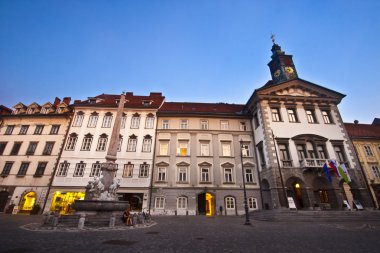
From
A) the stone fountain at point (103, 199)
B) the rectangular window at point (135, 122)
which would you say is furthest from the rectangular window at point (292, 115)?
the stone fountain at point (103, 199)

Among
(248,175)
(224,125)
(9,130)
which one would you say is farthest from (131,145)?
(9,130)

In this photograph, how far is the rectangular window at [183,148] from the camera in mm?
24581

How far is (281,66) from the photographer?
92.5 feet

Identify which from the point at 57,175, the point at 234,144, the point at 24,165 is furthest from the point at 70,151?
the point at 234,144

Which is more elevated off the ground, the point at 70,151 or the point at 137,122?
the point at 137,122

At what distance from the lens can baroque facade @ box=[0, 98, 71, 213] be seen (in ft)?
73.3

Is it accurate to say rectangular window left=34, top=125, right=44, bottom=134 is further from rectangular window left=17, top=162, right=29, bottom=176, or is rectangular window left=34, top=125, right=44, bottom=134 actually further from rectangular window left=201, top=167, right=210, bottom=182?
rectangular window left=201, top=167, right=210, bottom=182

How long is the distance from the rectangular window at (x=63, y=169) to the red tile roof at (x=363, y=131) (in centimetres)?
4281

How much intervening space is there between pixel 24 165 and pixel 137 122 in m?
15.5

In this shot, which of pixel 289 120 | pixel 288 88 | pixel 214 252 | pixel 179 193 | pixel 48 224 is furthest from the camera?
pixel 288 88

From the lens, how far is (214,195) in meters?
22.5

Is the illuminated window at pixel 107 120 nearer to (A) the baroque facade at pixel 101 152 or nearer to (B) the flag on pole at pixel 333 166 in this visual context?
(A) the baroque facade at pixel 101 152

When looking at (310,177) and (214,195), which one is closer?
(310,177)

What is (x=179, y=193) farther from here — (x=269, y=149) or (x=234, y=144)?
(x=269, y=149)
